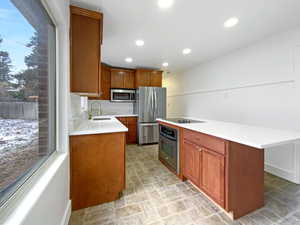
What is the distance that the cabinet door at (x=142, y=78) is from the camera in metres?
4.36

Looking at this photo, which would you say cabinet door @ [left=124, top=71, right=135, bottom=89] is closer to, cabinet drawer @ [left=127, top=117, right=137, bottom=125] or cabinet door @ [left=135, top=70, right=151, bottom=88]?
cabinet door @ [left=135, top=70, right=151, bottom=88]

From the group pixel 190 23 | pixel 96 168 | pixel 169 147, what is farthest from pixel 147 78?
pixel 96 168

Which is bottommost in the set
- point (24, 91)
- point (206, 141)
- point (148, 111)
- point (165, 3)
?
point (206, 141)

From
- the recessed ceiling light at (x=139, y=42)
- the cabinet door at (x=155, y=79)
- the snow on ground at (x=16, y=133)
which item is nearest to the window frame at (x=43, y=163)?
the snow on ground at (x=16, y=133)

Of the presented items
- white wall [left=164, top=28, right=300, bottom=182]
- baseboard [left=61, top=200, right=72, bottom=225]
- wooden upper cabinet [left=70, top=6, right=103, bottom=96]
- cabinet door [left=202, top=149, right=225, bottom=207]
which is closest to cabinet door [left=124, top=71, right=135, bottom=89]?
white wall [left=164, top=28, right=300, bottom=182]

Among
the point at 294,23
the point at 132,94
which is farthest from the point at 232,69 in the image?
the point at 132,94

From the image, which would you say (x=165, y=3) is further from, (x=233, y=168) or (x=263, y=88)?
(x=263, y=88)

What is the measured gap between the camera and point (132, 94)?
179 inches

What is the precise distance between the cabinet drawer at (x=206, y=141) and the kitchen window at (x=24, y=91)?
167 cm

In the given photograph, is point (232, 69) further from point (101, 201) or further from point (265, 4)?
point (101, 201)

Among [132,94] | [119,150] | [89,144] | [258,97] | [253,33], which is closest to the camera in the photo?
[89,144]

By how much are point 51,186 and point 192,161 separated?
165 centimetres

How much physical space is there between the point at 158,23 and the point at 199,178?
2.31m

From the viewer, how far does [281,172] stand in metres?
2.32
